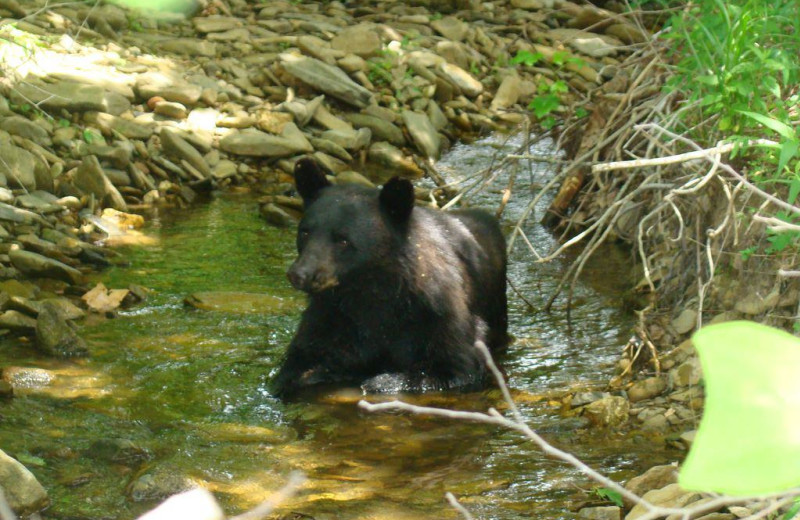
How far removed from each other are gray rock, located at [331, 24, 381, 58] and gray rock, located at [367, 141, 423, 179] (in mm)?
2303

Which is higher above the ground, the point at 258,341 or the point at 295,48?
the point at 295,48

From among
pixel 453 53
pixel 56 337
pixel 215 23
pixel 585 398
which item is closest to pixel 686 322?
pixel 585 398

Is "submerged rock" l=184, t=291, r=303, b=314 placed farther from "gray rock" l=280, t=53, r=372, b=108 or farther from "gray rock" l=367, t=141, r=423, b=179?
"gray rock" l=280, t=53, r=372, b=108

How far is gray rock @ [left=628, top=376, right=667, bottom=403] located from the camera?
5.21 meters

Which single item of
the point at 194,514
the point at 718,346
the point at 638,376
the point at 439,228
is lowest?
the point at 638,376

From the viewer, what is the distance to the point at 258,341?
6.26 m

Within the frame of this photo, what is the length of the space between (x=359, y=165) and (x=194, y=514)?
9741 mm

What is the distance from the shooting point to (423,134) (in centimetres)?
1104

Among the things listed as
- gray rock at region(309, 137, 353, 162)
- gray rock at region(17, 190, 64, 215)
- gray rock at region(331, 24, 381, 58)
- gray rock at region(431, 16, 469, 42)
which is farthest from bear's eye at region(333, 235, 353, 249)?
gray rock at region(431, 16, 469, 42)

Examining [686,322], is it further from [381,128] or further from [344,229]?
[381,128]

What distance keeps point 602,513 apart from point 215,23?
33.5 feet

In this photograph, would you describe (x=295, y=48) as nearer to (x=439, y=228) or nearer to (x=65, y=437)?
(x=439, y=228)

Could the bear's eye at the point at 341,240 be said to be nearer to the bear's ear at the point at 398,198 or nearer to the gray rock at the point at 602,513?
the bear's ear at the point at 398,198

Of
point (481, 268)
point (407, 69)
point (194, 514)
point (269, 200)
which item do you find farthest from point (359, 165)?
point (194, 514)
